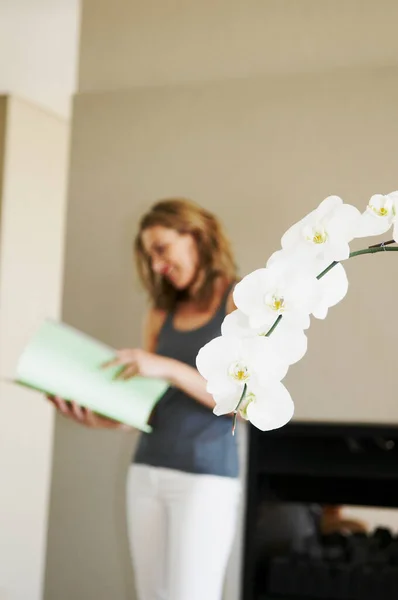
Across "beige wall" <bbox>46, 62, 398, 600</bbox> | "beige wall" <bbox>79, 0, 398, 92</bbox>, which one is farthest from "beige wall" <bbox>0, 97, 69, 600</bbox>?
"beige wall" <bbox>79, 0, 398, 92</bbox>

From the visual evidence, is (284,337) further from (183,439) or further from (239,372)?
(183,439)

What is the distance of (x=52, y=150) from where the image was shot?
2836mm

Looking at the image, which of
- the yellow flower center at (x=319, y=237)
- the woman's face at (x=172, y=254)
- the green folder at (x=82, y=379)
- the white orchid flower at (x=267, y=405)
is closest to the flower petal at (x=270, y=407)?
the white orchid flower at (x=267, y=405)

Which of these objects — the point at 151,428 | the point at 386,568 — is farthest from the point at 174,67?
the point at 386,568

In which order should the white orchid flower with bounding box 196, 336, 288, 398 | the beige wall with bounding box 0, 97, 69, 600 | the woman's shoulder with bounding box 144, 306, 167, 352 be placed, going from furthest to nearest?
the beige wall with bounding box 0, 97, 69, 600
the woman's shoulder with bounding box 144, 306, 167, 352
the white orchid flower with bounding box 196, 336, 288, 398

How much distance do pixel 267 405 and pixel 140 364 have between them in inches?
71.7

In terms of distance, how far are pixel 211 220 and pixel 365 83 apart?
1.71ft

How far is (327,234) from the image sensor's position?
0.62 m

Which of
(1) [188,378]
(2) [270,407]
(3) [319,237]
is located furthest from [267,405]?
(1) [188,378]

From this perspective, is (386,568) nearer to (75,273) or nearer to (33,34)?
(75,273)

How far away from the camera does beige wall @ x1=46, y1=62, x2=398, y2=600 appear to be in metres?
2.30

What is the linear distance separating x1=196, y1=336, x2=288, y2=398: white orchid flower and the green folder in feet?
5.56

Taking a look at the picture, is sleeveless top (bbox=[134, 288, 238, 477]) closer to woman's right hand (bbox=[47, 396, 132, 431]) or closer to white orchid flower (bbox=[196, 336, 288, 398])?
woman's right hand (bbox=[47, 396, 132, 431])

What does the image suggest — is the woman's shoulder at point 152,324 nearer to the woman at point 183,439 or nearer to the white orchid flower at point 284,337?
the woman at point 183,439
